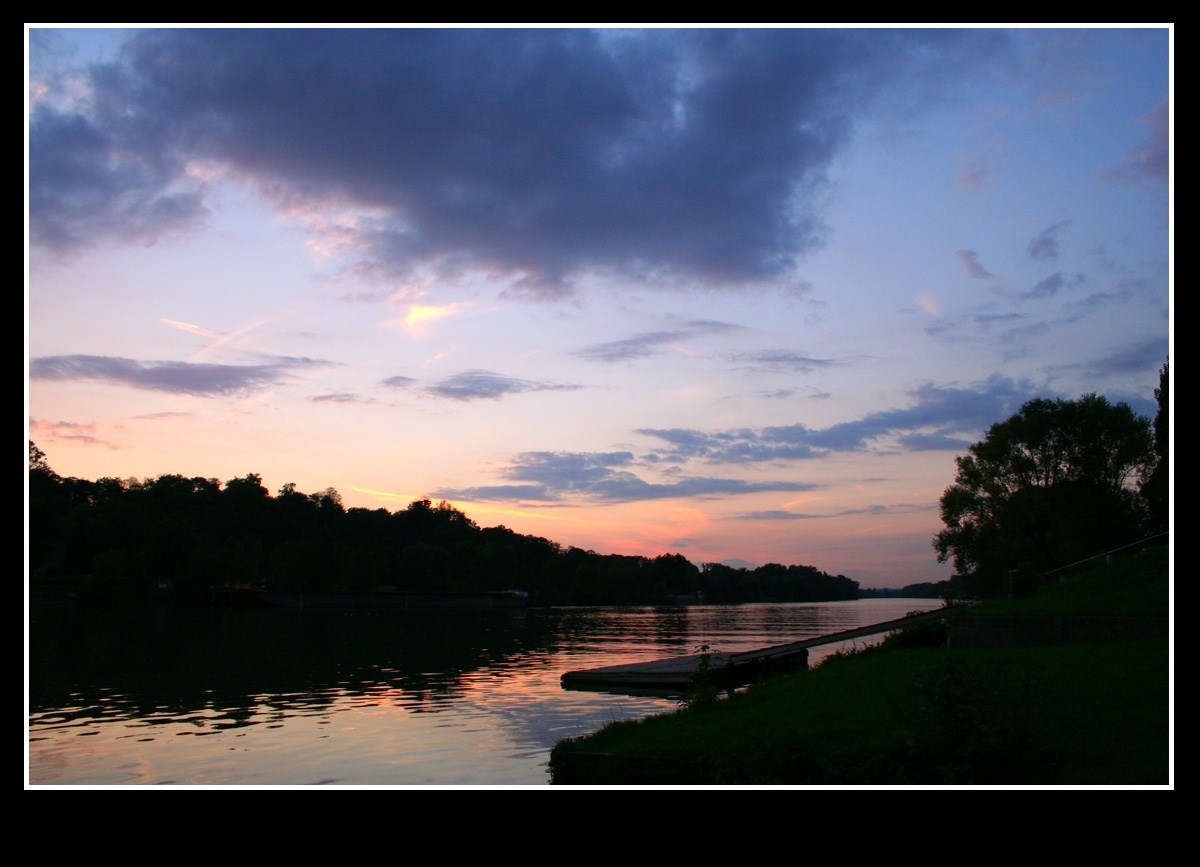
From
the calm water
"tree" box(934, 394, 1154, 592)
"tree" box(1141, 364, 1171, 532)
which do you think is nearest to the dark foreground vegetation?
the calm water

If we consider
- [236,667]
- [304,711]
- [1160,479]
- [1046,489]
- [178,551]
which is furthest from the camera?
[178,551]

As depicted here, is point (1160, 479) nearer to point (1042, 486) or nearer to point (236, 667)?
point (1042, 486)

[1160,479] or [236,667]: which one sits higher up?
[1160,479]

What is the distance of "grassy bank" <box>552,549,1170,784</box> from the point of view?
1255 cm

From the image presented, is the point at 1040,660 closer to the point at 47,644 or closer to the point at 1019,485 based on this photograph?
the point at 47,644

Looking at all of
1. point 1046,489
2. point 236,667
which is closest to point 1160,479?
point 1046,489

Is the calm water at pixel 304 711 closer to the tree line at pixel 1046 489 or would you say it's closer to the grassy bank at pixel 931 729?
the grassy bank at pixel 931 729

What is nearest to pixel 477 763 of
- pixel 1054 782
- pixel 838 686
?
pixel 838 686

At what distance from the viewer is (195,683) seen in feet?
122

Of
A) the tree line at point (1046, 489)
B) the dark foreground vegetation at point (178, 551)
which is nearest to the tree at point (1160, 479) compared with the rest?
the tree line at point (1046, 489)

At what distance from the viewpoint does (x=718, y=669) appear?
37125mm

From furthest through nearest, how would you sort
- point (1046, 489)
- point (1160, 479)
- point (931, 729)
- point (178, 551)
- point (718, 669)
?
point (178, 551) < point (1046, 489) < point (1160, 479) < point (718, 669) < point (931, 729)

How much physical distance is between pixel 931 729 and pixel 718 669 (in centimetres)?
2482

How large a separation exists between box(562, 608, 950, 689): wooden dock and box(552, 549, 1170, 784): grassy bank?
13.1 metres
